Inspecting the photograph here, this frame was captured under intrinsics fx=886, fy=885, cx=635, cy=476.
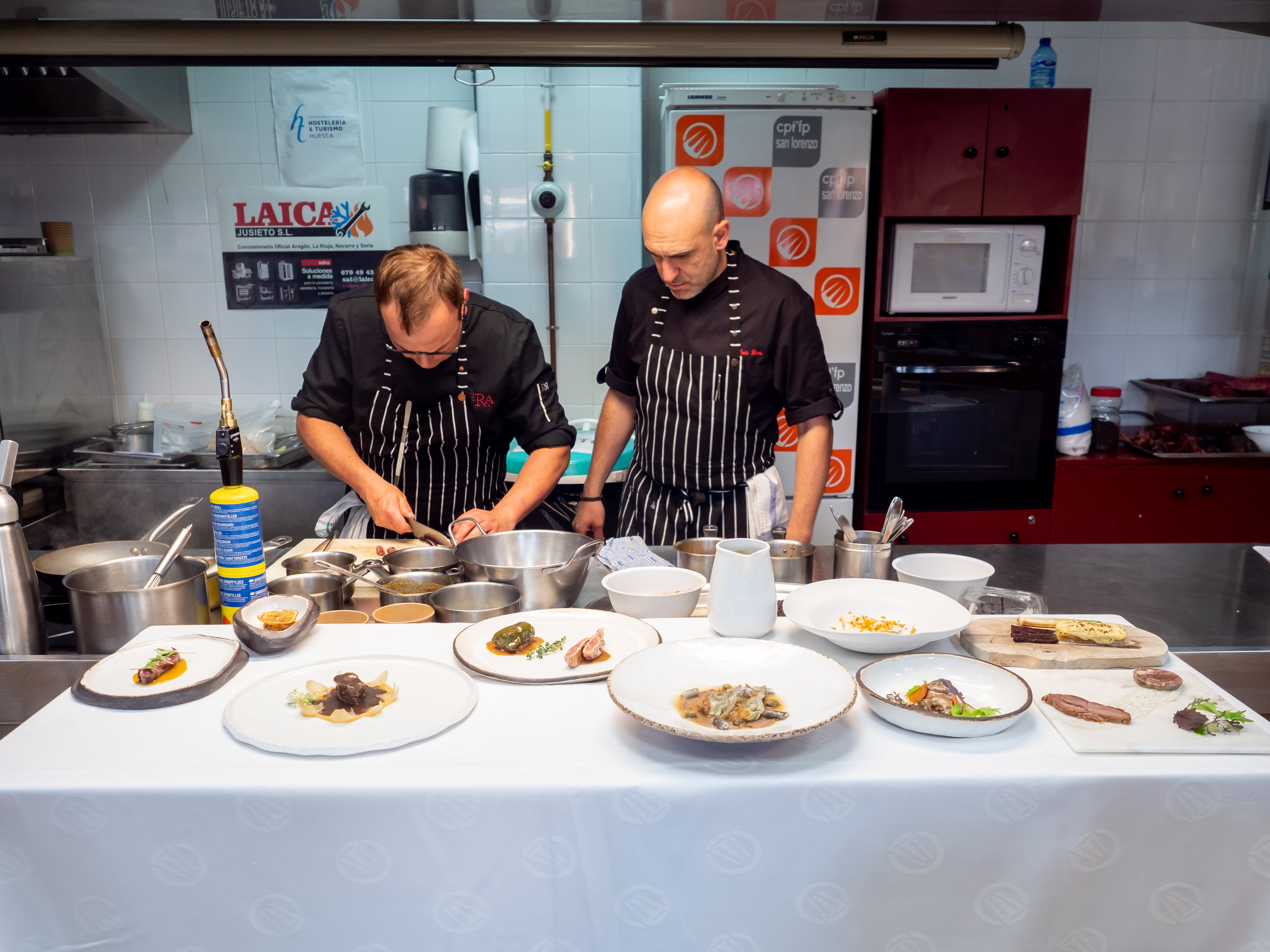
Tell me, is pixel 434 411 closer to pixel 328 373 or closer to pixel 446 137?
pixel 328 373

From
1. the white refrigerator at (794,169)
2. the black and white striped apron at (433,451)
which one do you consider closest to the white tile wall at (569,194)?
the white refrigerator at (794,169)

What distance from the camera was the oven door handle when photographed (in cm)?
353

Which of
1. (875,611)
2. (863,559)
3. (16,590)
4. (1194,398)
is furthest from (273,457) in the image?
(1194,398)

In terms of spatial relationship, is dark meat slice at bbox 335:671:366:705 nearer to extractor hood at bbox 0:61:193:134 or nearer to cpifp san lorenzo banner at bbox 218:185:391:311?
extractor hood at bbox 0:61:193:134

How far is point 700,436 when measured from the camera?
252cm

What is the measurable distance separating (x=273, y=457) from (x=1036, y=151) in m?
3.14

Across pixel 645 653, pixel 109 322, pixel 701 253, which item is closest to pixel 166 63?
pixel 701 253

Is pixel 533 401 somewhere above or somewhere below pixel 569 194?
below

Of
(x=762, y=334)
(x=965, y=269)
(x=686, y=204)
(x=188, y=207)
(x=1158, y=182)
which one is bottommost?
(x=762, y=334)

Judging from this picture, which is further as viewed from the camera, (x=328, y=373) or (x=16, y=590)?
(x=328, y=373)

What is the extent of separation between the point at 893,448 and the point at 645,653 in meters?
2.57

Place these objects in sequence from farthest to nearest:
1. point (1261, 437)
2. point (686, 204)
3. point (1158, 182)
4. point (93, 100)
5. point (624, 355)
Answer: point (1158, 182) → point (1261, 437) → point (93, 100) → point (624, 355) → point (686, 204)

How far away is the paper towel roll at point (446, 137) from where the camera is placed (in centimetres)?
362

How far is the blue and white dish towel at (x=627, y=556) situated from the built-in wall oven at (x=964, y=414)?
6.47 ft
